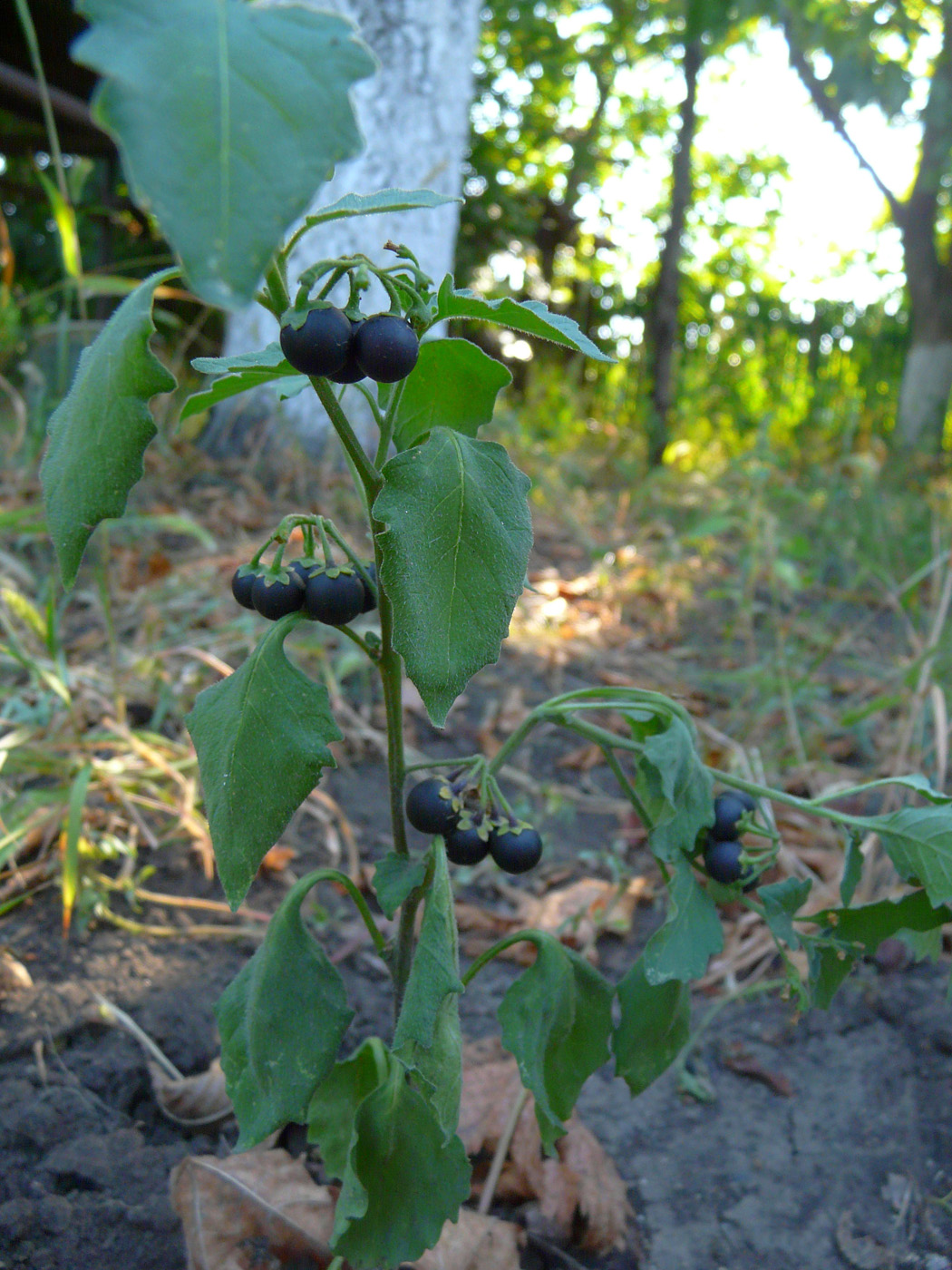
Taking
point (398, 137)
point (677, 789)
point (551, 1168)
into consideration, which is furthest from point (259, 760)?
point (398, 137)

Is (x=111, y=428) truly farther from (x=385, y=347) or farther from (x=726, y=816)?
(x=726, y=816)

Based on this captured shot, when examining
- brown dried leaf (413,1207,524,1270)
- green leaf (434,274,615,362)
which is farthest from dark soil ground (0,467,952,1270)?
green leaf (434,274,615,362)

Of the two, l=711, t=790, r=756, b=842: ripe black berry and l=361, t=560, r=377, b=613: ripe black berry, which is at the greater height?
l=361, t=560, r=377, b=613: ripe black berry

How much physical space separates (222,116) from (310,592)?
1.61 feet

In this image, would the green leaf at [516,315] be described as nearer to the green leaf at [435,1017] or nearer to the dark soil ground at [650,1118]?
the green leaf at [435,1017]

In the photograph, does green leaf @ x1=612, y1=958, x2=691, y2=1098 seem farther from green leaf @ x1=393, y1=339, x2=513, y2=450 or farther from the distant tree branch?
the distant tree branch

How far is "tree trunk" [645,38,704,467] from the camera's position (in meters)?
5.74

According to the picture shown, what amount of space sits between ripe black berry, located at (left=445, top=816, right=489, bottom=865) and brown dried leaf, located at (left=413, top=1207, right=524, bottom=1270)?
0.48 m

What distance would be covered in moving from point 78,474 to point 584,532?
141 inches

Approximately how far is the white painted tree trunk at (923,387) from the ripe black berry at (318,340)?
651 cm

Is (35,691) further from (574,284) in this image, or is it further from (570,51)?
(570,51)

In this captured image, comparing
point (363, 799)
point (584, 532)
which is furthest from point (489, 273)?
point (363, 799)

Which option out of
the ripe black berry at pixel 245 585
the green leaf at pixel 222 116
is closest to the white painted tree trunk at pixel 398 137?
the ripe black berry at pixel 245 585

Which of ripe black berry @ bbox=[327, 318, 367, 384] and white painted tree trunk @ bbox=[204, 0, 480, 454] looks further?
white painted tree trunk @ bbox=[204, 0, 480, 454]
